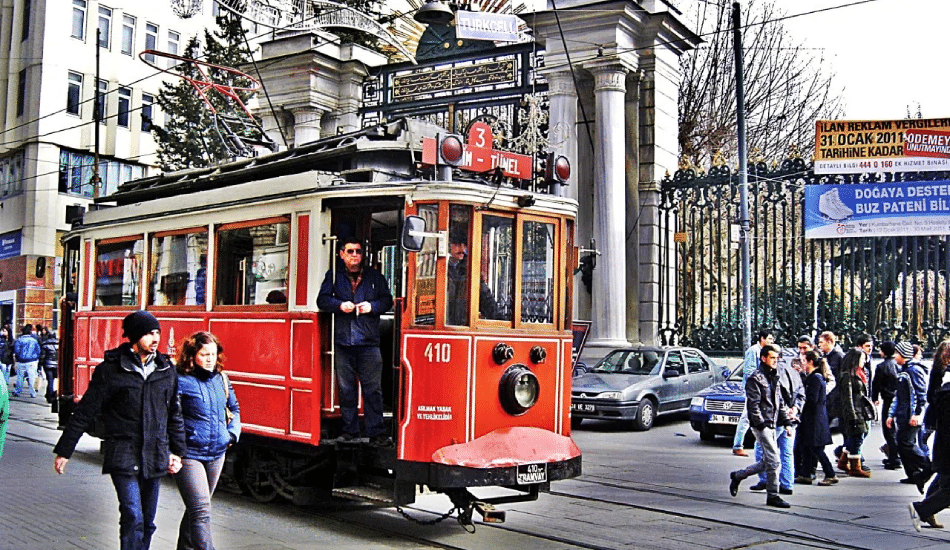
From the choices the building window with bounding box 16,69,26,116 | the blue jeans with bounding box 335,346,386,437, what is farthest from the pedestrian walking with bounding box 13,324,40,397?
the blue jeans with bounding box 335,346,386,437

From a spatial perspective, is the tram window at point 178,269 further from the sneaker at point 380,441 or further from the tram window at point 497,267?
the tram window at point 497,267

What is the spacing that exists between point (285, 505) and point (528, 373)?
292 centimetres

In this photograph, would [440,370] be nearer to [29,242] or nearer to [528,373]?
[528,373]

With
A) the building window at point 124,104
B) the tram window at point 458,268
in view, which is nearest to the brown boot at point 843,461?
the tram window at point 458,268

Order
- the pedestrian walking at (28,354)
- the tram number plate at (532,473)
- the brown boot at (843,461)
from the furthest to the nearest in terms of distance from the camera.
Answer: the pedestrian walking at (28,354)
the brown boot at (843,461)
the tram number plate at (532,473)

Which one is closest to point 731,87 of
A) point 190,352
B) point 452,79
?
point 452,79

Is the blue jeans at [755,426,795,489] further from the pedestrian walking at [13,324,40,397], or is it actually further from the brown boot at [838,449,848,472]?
the pedestrian walking at [13,324,40,397]

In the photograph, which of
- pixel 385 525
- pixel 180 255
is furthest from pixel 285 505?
pixel 180 255

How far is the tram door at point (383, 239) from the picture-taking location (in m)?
8.85

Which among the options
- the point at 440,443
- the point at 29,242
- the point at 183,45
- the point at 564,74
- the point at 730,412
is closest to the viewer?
the point at 440,443

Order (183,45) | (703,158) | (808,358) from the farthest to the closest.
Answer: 1. (183,45)
2. (703,158)
3. (808,358)

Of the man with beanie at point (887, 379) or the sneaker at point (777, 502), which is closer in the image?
the sneaker at point (777, 502)

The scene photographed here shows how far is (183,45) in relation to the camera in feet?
134

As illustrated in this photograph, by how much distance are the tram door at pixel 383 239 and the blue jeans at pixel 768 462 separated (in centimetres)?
378
